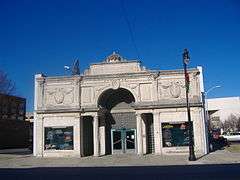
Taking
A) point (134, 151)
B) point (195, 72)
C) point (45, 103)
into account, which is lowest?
point (134, 151)

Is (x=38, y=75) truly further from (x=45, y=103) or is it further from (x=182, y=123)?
(x=182, y=123)

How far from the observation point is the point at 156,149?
3569 cm

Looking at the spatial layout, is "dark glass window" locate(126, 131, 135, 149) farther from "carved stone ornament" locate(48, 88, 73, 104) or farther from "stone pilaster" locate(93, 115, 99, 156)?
"carved stone ornament" locate(48, 88, 73, 104)

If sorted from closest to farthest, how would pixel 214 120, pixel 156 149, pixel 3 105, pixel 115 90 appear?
pixel 156 149, pixel 115 90, pixel 3 105, pixel 214 120

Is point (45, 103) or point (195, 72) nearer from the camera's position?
point (195, 72)

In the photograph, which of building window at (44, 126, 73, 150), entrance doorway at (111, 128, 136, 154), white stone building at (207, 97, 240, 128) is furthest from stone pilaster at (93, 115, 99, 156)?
white stone building at (207, 97, 240, 128)

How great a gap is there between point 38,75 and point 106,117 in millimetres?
8229

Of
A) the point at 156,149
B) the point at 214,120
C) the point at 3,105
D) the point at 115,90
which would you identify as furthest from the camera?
the point at 214,120

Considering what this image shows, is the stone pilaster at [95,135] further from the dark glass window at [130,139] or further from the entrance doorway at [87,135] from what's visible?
the dark glass window at [130,139]

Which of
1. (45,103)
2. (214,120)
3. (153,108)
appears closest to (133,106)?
(153,108)

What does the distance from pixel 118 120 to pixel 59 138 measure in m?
6.21

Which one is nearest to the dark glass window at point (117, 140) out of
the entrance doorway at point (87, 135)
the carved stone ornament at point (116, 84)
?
the entrance doorway at point (87, 135)

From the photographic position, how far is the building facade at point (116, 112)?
117 feet

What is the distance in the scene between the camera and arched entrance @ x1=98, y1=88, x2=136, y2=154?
38281 millimetres
